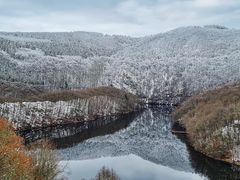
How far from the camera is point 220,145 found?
119812 mm

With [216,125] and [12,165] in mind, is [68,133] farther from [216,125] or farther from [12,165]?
[12,165]

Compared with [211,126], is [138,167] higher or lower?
lower

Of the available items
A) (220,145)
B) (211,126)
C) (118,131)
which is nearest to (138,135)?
(118,131)

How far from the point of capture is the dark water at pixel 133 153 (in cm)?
10519

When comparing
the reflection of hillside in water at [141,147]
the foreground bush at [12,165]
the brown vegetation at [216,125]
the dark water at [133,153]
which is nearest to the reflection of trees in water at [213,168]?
the dark water at [133,153]

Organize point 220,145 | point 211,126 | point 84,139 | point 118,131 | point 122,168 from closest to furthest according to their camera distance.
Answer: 1. point 122,168
2. point 220,145
3. point 211,126
4. point 84,139
5. point 118,131

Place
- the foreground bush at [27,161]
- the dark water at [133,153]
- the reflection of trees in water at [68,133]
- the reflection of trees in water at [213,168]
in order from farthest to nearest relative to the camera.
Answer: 1. the reflection of trees in water at [68,133]
2. the dark water at [133,153]
3. the reflection of trees in water at [213,168]
4. the foreground bush at [27,161]

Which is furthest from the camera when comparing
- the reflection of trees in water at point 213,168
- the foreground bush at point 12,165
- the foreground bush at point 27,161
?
the reflection of trees in water at point 213,168

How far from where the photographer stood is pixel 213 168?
108938 millimetres

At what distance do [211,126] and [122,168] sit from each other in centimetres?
3397

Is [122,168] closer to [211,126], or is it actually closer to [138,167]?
[138,167]

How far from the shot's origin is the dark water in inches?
4141

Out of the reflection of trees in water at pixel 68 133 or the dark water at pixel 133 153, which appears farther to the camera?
the reflection of trees in water at pixel 68 133

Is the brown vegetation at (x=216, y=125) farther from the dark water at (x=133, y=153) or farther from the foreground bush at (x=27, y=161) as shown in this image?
the foreground bush at (x=27, y=161)
